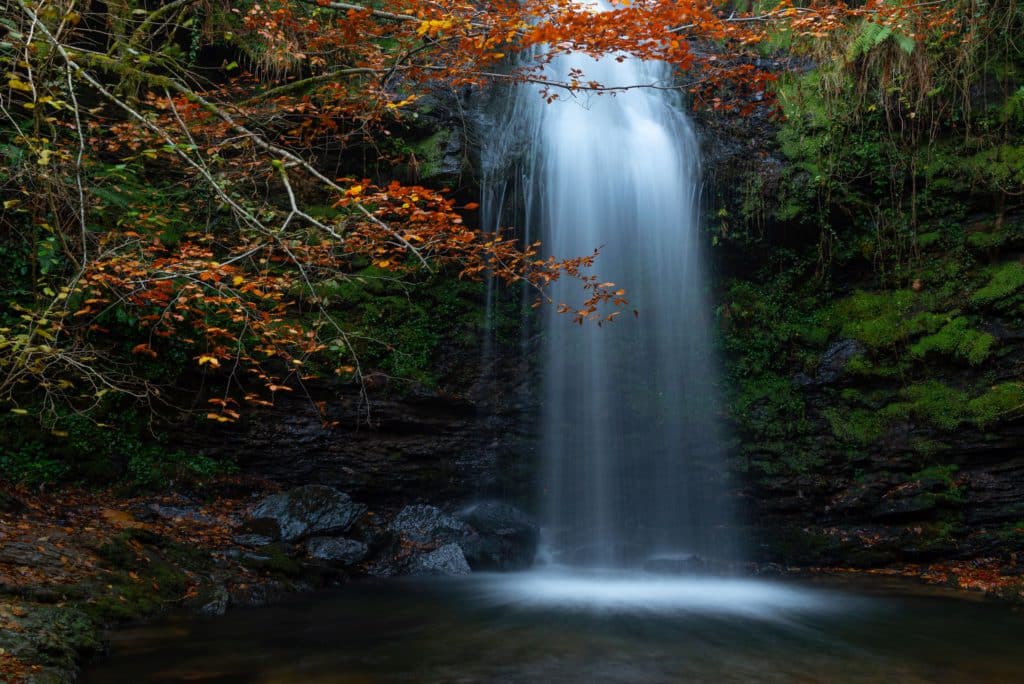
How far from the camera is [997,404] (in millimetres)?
8109

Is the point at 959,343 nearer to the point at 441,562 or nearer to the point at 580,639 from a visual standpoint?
the point at 580,639

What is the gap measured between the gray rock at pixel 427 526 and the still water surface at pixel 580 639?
122 cm

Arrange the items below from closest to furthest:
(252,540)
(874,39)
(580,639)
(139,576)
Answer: (580,639) → (139,576) → (252,540) → (874,39)

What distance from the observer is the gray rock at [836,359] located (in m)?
9.38

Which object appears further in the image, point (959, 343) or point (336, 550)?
point (959, 343)

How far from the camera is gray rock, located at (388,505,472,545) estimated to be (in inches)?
331

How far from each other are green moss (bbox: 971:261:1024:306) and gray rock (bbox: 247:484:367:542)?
27.3ft

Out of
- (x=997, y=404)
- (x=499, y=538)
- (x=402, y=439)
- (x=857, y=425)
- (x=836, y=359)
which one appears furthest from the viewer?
(x=836, y=359)

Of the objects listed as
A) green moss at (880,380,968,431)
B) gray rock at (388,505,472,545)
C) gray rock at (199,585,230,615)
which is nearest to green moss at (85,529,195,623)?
gray rock at (199,585,230,615)

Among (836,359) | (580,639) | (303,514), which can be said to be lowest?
(580,639)

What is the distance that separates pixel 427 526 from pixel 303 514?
176 centimetres

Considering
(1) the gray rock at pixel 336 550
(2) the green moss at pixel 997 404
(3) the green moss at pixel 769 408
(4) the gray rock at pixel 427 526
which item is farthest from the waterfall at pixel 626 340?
(2) the green moss at pixel 997 404

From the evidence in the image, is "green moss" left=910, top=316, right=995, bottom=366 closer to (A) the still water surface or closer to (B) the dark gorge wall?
(B) the dark gorge wall

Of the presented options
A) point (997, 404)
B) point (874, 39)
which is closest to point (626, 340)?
point (997, 404)
